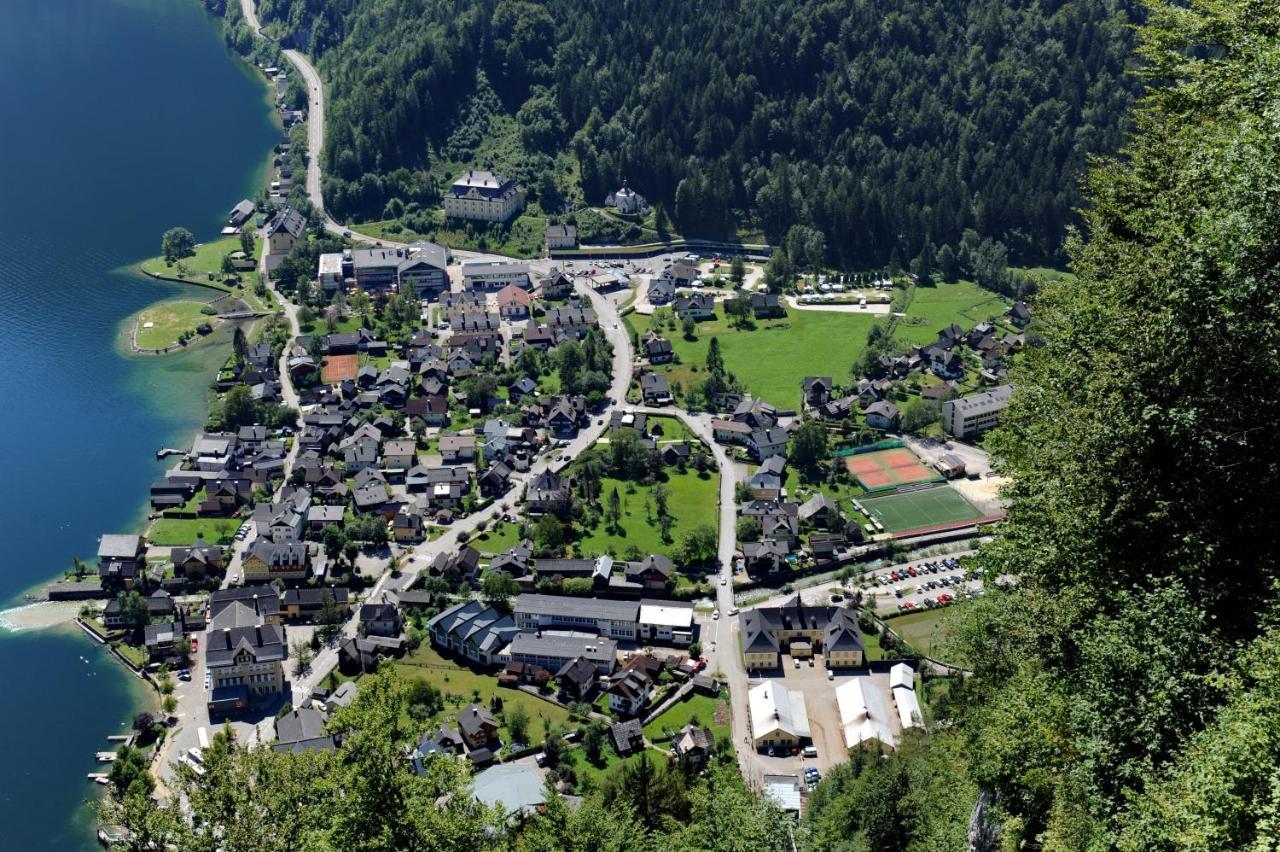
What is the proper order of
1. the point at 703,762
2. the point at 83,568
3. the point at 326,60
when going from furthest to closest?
1. the point at 326,60
2. the point at 83,568
3. the point at 703,762

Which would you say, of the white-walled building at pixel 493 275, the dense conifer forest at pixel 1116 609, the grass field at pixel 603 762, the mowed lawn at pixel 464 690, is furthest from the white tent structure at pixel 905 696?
the white-walled building at pixel 493 275

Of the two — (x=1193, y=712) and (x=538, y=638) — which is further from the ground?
(x=1193, y=712)

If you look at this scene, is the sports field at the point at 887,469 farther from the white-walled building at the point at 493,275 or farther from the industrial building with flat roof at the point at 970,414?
the white-walled building at the point at 493,275

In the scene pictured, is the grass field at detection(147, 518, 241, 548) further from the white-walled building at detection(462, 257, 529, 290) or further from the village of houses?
the white-walled building at detection(462, 257, 529, 290)

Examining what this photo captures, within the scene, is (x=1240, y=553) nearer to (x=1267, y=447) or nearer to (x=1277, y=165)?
(x=1267, y=447)

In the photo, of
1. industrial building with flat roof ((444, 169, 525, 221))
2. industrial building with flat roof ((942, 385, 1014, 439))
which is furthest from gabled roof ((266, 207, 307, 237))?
industrial building with flat roof ((942, 385, 1014, 439))

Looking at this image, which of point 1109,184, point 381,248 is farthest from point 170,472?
point 1109,184

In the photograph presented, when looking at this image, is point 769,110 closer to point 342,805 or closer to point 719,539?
point 719,539
